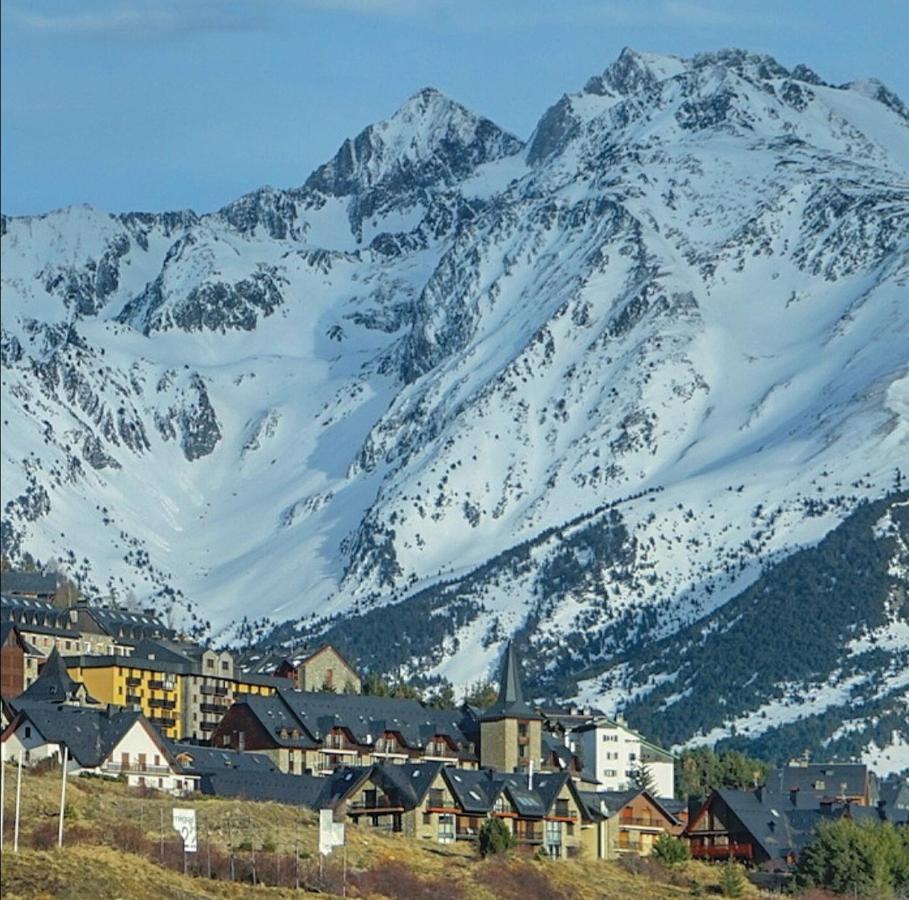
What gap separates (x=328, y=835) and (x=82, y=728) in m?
37.1

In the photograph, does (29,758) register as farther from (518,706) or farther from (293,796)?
(518,706)

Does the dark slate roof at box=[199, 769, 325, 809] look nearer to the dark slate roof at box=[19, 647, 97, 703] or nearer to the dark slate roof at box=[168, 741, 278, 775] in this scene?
the dark slate roof at box=[168, 741, 278, 775]

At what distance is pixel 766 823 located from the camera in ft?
595

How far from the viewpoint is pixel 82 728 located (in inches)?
6654

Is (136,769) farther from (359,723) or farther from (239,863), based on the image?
(239,863)

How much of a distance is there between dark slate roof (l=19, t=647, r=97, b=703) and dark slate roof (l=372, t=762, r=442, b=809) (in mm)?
30804

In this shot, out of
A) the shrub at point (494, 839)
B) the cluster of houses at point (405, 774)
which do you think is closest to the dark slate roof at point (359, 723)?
the cluster of houses at point (405, 774)

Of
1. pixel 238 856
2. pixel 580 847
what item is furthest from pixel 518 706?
pixel 238 856

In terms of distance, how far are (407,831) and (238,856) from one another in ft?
88.8

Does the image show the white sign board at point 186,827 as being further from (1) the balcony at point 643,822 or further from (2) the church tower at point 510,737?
(2) the church tower at point 510,737

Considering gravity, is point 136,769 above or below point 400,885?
above

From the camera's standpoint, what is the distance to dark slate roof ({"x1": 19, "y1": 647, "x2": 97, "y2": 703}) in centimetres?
19238

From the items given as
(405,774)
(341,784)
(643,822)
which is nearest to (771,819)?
(643,822)

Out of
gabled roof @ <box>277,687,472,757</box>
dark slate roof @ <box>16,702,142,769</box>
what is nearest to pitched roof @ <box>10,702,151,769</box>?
dark slate roof @ <box>16,702,142,769</box>
